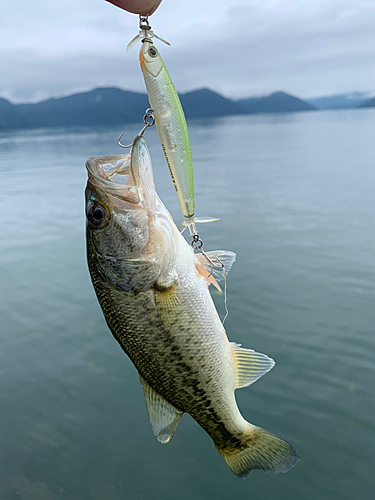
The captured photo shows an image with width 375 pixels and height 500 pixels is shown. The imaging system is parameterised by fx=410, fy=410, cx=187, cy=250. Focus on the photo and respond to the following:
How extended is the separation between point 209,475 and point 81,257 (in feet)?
28.2

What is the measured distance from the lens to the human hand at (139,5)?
82.4 inches

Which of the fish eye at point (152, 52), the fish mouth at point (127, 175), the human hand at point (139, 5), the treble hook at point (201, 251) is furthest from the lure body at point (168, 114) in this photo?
the treble hook at point (201, 251)

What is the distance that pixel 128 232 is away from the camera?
2277mm

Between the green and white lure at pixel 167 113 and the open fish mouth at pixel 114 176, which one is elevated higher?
the green and white lure at pixel 167 113

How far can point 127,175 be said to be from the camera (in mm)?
2305

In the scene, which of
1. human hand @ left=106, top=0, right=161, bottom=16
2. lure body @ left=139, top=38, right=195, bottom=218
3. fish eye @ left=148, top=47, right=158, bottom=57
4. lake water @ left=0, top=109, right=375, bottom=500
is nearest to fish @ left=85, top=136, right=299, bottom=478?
lure body @ left=139, top=38, right=195, bottom=218

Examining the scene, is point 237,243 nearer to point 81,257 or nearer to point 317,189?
point 81,257

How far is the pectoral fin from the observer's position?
2420 mm

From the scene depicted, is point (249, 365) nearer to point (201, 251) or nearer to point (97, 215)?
point (201, 251)

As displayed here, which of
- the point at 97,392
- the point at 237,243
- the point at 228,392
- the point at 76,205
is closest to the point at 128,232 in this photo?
the point at 228,392

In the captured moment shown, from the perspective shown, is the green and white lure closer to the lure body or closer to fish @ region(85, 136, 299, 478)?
the lure body

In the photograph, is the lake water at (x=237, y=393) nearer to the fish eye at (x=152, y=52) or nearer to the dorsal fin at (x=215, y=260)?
the dorsal fin at (x=215, y=260)

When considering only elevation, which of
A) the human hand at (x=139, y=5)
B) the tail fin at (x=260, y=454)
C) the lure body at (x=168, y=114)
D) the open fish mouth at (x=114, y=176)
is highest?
the human hand at (x=139, y=5)

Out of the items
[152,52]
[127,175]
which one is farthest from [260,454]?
[152,52]
